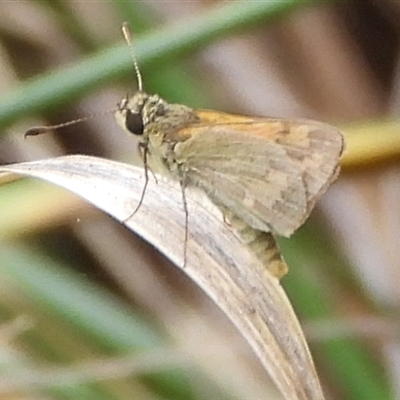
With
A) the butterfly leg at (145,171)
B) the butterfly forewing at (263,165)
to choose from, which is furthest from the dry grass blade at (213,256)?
the butterfly forewing at (263,165)

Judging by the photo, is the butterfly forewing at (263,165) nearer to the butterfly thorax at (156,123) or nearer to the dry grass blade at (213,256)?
the butterfly thorax at (156,123)

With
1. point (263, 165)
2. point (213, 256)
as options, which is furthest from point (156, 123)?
point (213, 256)

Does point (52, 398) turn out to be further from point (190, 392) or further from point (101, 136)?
point (101, 136)

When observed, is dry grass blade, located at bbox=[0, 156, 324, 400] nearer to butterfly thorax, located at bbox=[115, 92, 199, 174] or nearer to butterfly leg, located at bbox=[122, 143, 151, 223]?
butterfly leg, located at bbox=[122, 143, 151, 223]

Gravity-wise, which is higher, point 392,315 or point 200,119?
point 200,119

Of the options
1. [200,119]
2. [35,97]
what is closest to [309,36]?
[200,119]

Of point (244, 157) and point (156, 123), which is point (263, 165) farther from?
point (156, 123)

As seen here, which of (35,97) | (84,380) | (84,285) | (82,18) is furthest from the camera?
(82,18)
